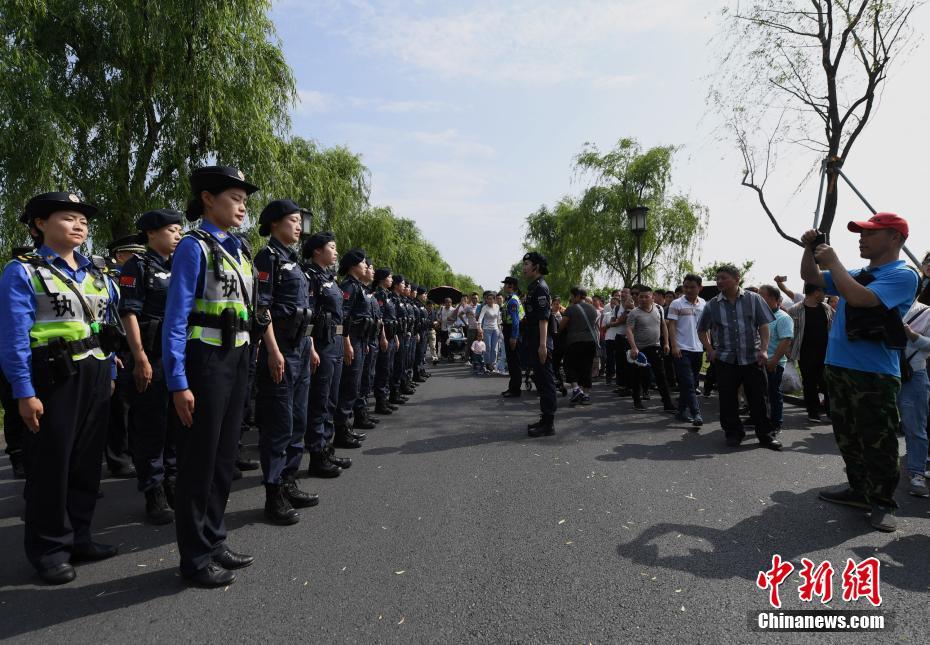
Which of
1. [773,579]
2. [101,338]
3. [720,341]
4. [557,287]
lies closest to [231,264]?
[101,338]

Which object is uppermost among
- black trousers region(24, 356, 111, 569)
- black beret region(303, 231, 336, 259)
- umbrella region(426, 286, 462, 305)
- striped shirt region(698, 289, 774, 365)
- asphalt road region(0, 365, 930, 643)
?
umbrella region(426, 286, 462, 305)

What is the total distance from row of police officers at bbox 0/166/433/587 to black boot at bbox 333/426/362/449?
202 cm

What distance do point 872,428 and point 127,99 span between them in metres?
13.8

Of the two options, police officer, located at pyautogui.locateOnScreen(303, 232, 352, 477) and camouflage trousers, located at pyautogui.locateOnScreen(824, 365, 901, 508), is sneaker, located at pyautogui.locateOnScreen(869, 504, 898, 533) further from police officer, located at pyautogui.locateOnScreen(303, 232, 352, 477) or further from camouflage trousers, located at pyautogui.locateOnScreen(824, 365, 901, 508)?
police officer, located at pyautogui.locateOnScreen(303, 232, 352, 477)

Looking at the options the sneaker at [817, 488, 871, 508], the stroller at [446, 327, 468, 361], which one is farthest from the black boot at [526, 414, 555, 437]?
the stroller at [446, 327, 468, 361]

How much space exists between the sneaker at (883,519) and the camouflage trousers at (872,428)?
4 cm

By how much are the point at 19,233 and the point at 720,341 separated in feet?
40.3

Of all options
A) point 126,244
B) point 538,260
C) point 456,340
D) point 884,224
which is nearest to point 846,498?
point 884,224

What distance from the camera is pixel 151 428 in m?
4.17

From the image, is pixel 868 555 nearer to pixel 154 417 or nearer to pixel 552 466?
pixel 552 466

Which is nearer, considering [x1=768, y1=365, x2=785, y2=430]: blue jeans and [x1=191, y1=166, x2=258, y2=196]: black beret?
[x1=191, y1=166, x2=258, y2=196]: black beret

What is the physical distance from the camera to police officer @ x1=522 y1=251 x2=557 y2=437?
671 centimetres

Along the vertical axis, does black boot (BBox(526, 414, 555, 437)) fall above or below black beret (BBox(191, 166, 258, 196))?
below

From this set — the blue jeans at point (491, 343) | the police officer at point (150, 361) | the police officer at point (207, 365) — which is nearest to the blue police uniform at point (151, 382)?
the police officer at point (150, 361)
